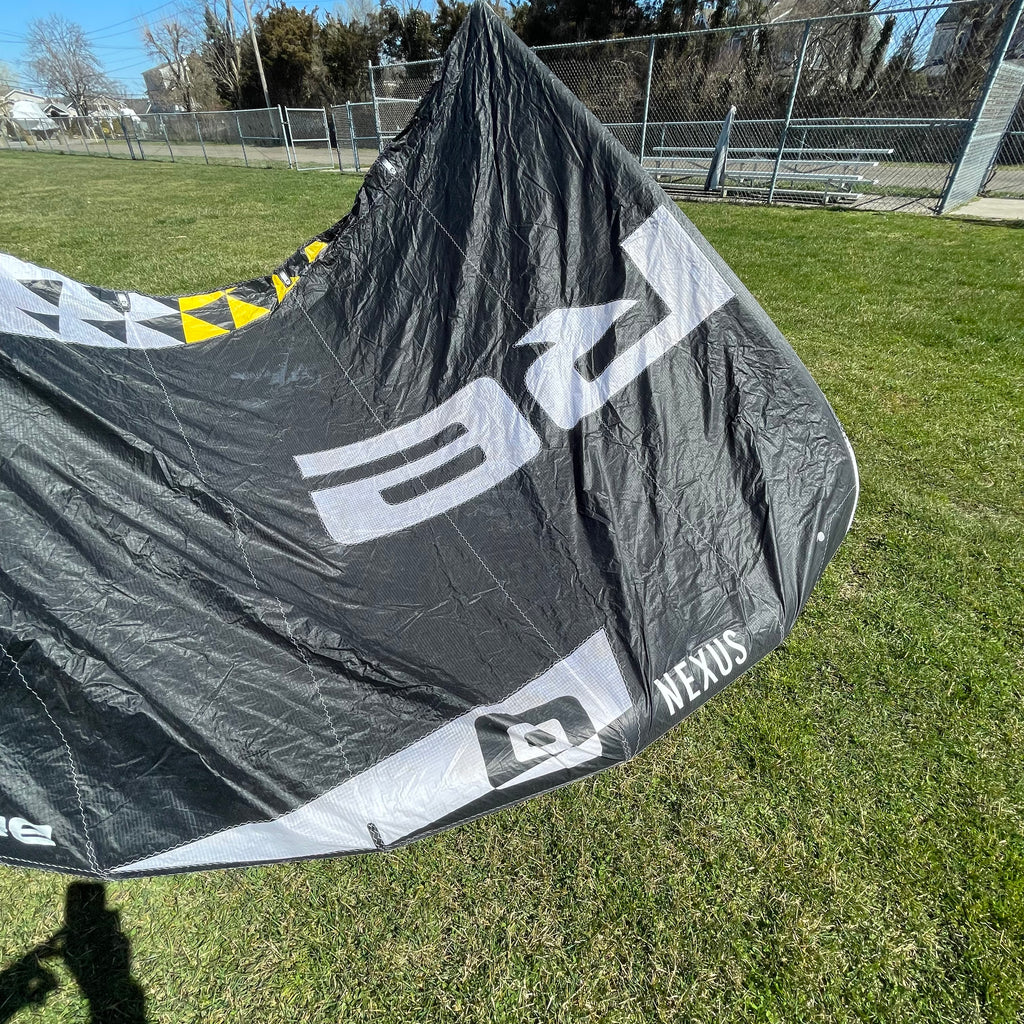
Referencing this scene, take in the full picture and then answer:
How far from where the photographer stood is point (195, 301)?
3.35 metres

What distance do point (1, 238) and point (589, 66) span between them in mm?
12325

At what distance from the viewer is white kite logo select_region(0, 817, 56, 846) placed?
1550mm

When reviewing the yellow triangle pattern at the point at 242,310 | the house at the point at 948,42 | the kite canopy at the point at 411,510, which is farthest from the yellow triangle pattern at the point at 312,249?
the house at the point at 948,42

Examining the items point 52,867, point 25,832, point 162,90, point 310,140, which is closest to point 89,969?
point 52,867

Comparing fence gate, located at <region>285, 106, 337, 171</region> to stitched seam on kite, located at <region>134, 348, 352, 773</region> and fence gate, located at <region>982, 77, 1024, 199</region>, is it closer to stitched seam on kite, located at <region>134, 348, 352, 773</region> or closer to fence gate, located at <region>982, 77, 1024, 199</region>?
fence gate, located at <region>982, 77, 1024, 199</region>

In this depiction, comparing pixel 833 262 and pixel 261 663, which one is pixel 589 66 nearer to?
pixel 833 262

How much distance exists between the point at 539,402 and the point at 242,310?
2122mm

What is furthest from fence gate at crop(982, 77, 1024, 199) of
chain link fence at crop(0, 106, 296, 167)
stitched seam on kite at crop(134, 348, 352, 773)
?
chain link fence at crop(0, 106, 296, 167)

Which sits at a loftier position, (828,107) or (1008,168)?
(828,107)

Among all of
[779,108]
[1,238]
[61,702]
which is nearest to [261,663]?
[61,702]

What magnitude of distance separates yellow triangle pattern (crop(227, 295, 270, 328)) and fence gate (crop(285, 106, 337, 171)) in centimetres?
1854

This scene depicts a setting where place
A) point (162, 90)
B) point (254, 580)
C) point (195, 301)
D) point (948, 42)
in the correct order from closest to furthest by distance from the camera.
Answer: point (254, 580), point (195, 301), point (948, 42), point (162, 90)

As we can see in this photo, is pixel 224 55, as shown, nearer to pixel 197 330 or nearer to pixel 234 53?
pixel 234 53

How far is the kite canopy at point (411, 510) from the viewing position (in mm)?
1658
